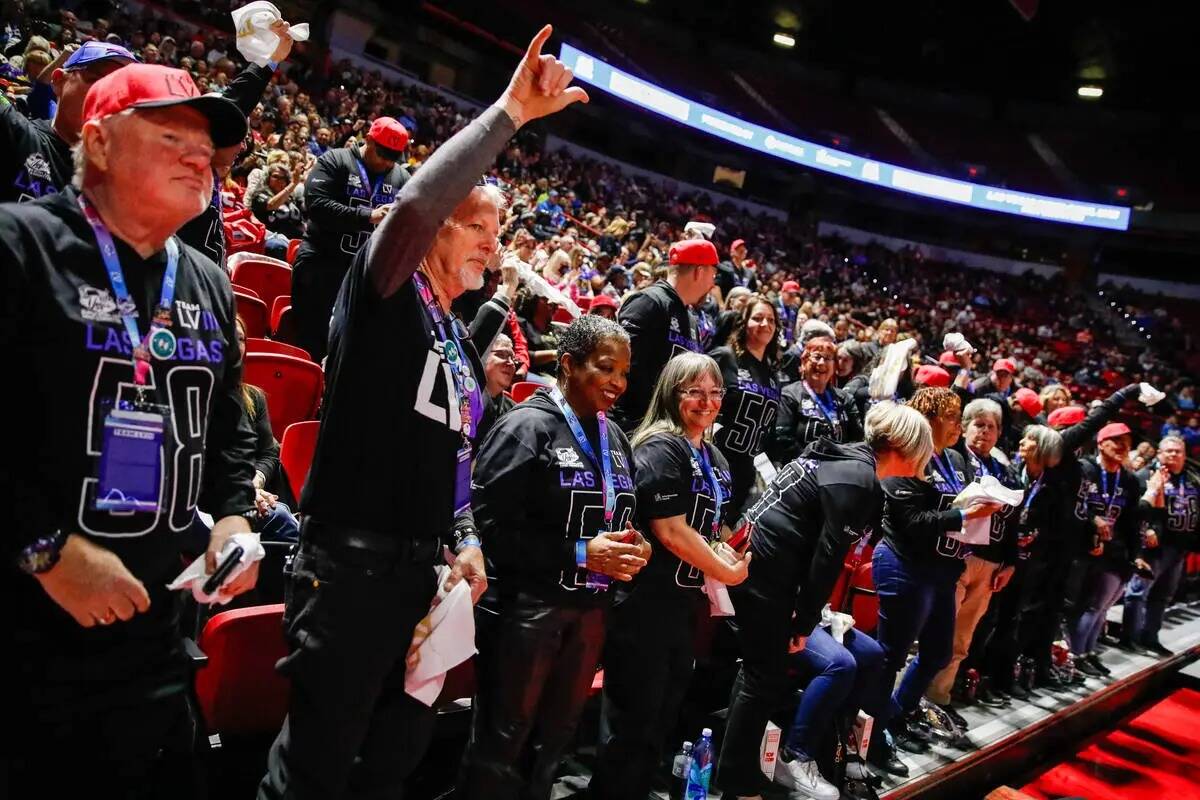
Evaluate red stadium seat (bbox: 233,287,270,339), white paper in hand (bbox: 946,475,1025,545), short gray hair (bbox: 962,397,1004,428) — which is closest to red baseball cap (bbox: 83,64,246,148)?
red stadium seat (bbox: 233,287,270,339)

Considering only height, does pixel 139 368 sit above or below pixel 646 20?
below

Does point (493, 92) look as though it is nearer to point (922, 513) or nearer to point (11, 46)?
point (11, 46)

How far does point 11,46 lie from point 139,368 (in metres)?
8.06

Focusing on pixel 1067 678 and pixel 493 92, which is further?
pixel 493 92

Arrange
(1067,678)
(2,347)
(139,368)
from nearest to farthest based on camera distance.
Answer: (2,347), (139,368), (1067,678)

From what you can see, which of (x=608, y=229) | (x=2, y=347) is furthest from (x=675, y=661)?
(x=608, y=229)

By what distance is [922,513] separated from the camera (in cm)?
398

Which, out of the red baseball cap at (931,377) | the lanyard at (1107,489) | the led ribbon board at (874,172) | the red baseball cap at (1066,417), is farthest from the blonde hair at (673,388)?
the led ribbon board at (874,172)

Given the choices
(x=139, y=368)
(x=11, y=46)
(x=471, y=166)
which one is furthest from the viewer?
(x=11, y=46)

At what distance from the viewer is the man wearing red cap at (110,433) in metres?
1.30

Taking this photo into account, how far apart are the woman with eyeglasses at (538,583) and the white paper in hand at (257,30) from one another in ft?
4.41

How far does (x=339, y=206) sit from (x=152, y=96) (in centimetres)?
263

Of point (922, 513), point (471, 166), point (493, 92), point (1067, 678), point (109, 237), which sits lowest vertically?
point (1067, 678)

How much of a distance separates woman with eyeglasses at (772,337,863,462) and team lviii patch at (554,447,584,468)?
2408 mm
